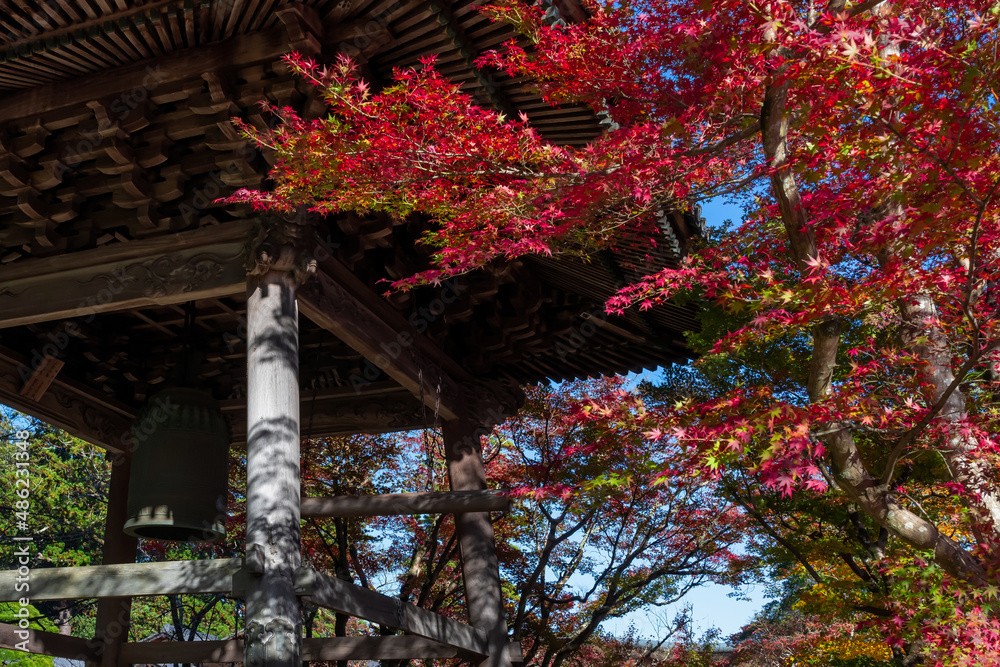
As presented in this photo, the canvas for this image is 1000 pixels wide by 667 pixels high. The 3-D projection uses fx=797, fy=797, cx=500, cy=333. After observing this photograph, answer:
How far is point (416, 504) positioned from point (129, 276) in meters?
2.54

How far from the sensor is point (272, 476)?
13.4 ft

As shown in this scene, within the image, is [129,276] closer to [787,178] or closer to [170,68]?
[170,68]

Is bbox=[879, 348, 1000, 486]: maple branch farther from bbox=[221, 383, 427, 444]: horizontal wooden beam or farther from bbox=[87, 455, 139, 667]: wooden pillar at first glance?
bbox=[87, 455, 139, 667]: wooden pillar

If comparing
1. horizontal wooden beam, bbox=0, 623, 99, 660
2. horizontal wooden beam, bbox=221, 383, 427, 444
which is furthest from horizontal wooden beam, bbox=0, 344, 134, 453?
horizontal wooden beam, bbox=0, 623, 99, 660

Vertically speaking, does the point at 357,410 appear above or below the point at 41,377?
below

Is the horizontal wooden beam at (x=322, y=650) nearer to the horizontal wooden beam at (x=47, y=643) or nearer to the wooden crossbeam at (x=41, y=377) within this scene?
the horizontal wooden beam at (x=47, y=643)

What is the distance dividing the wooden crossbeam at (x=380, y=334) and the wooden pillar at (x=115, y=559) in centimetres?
305

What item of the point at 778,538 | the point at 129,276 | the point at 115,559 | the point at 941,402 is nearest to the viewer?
the point at 941,402

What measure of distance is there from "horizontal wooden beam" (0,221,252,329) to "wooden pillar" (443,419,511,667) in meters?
2.72

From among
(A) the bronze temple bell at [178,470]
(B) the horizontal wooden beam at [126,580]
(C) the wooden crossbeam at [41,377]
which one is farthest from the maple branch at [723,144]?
(C) the wooden crossbeam at [41,377]

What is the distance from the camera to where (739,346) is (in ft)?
12.9

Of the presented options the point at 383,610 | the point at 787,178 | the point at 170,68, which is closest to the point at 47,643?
the point at 383,610

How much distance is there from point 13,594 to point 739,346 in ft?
13.0

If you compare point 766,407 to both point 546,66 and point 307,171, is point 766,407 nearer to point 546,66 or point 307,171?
point 546,66
